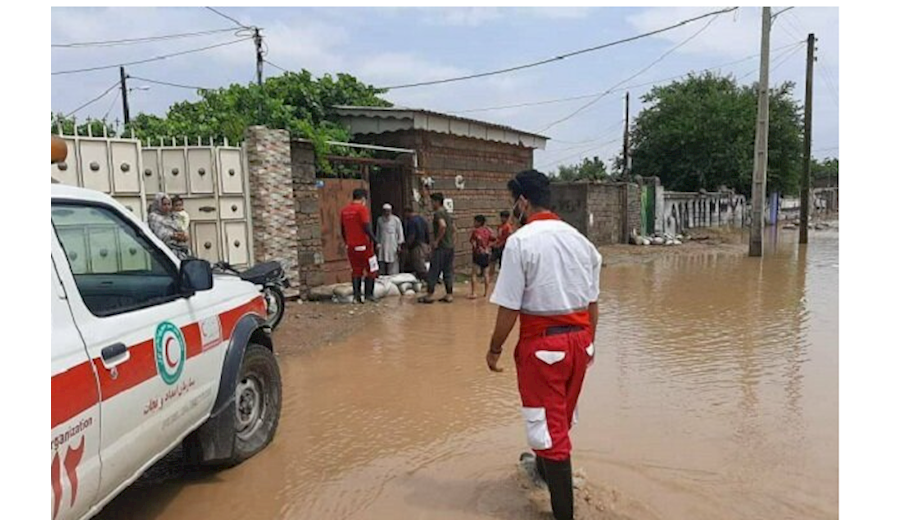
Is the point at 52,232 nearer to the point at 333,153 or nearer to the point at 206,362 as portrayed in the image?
the point at 206,362

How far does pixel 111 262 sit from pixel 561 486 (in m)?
2.81

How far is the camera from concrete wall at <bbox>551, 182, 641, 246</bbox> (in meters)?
20.5

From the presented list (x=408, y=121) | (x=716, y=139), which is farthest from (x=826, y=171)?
(x=408, y=121)

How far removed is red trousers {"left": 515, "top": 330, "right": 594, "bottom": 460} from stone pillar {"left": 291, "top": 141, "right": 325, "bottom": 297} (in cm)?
732

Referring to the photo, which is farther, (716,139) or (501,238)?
(716,139)

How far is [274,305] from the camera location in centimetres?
816

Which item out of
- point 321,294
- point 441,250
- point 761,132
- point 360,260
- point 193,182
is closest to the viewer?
point 193,182

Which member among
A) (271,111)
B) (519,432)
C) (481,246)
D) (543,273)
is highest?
(271,111)

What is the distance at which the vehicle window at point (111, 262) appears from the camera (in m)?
2.96

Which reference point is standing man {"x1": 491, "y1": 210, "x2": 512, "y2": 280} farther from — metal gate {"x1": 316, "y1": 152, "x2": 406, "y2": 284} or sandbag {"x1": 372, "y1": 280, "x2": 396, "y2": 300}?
metal gate {"x1": 316, "y1": 152, "x2": 406, "y2": 284}

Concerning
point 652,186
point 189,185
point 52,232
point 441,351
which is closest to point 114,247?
point 52,232

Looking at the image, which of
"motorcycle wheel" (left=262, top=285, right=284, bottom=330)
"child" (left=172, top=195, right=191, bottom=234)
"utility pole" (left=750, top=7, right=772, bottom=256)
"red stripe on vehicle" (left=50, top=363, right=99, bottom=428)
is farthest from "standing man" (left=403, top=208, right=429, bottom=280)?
"utility pole" (left=750, top=7, right=772, bottom=256)

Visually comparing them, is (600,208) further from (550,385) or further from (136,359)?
(136,359)

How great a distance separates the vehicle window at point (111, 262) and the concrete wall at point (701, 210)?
23.6 metres
